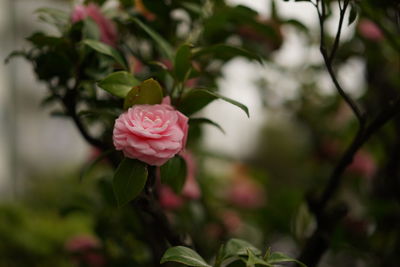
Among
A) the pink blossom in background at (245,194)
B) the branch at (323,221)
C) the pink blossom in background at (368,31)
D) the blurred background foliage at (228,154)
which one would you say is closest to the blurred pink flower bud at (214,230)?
the blurred background foliage at (228,154)

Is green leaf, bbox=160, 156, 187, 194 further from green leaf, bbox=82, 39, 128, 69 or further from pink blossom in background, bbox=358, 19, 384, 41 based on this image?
pink blossom in background, bbox=358, 19, 384, 41

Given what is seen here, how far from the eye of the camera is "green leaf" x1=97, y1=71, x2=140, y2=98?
1.34 ft

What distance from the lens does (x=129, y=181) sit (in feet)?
1.27

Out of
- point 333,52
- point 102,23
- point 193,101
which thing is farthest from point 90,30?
point 333,52

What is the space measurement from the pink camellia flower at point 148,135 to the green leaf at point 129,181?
12mm

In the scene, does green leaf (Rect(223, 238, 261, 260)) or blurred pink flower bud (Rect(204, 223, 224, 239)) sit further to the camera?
blurred pink flower bud (Rect(204, 223, 224, 239))

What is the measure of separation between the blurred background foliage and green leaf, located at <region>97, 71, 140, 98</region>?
5 cm

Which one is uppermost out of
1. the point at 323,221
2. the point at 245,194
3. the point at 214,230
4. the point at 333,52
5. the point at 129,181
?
the point at 333,52

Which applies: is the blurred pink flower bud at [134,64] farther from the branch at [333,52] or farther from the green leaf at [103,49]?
the branch at [333,52]

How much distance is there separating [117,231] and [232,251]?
14.1 inches

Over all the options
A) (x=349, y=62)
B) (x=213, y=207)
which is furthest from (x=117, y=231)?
(x=349, y=62)

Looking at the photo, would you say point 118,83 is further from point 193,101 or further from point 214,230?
point 214,230

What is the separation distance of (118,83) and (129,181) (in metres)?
0.10

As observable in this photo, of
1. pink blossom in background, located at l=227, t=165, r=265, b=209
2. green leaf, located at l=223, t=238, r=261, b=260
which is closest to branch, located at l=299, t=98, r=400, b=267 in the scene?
green leaf, located at l=223, t=238, r=261, b=260
